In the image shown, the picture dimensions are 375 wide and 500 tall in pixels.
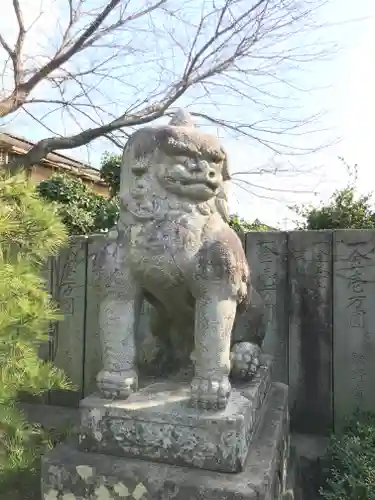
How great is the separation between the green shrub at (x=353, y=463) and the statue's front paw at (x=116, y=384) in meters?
1.04

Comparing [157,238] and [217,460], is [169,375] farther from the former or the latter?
[157,238]

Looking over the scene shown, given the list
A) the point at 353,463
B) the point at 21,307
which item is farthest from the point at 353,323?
the point at 21,307

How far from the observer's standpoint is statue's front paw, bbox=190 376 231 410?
1.24m

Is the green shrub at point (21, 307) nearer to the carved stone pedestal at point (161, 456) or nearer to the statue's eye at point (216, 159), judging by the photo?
the carved stone pedestal at point (161, 456)

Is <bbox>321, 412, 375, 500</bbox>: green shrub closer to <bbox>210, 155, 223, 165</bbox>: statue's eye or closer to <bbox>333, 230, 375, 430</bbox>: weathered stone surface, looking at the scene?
<bbox>333, 230, 375, 430</bbox>: weathered stone surface

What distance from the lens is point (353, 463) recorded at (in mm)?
1885

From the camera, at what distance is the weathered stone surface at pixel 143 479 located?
1.13 metres

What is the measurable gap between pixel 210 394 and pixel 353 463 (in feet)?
3.39

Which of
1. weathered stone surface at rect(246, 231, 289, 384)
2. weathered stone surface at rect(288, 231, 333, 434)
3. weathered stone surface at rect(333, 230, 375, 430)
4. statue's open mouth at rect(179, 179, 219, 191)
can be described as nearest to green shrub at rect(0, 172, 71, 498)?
statue's open mouth at rect(179, 179, 219, 191)

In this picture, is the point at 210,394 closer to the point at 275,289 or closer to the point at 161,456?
the point at 161,456

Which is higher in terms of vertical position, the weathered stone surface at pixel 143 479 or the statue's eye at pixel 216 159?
the statue's eye at pixel 216 159

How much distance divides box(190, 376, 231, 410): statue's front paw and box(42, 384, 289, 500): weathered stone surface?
0.17 meters

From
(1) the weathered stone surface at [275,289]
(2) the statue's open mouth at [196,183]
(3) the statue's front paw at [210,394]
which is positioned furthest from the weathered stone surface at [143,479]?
(1) the weathered stone surface at [275,289]

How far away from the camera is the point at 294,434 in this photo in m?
2.41
